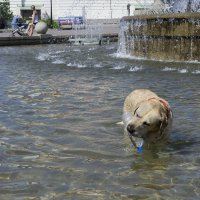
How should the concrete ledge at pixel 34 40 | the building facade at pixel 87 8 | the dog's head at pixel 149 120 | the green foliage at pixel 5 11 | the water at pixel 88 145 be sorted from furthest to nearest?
the building facade at pixel 87 8 < the green foliage at pixel 5 11 < the concrete ledge at pixel 34 40 < the dog's head at pixel 149 120 < the water at pixel 88 145

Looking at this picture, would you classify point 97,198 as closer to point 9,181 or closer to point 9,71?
point 9,181

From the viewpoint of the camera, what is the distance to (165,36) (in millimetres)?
14320

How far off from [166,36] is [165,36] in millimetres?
38

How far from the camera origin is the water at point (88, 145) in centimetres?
437

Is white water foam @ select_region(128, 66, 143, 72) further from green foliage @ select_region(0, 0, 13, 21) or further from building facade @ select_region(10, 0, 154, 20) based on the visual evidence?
building facade @ select_region(10, 0, 154, 20)

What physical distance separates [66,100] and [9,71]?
5210mm

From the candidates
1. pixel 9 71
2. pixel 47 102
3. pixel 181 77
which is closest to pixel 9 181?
A: pixel 47 102

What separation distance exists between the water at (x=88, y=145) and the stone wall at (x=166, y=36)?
10.6 feet

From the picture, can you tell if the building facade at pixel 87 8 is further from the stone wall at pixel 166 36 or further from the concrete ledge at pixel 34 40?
the stone wall at pixel 166 36

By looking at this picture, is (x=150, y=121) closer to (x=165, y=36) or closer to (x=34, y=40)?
(x=165, y=36)

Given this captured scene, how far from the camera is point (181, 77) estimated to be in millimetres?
10734

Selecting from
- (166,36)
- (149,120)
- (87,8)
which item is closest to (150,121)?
(149,120)

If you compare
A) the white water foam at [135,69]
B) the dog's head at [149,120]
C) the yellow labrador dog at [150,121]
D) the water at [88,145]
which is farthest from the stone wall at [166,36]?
the dog's head at [149,120]

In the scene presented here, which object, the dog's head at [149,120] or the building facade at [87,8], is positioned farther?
the building facade at [87,8]
